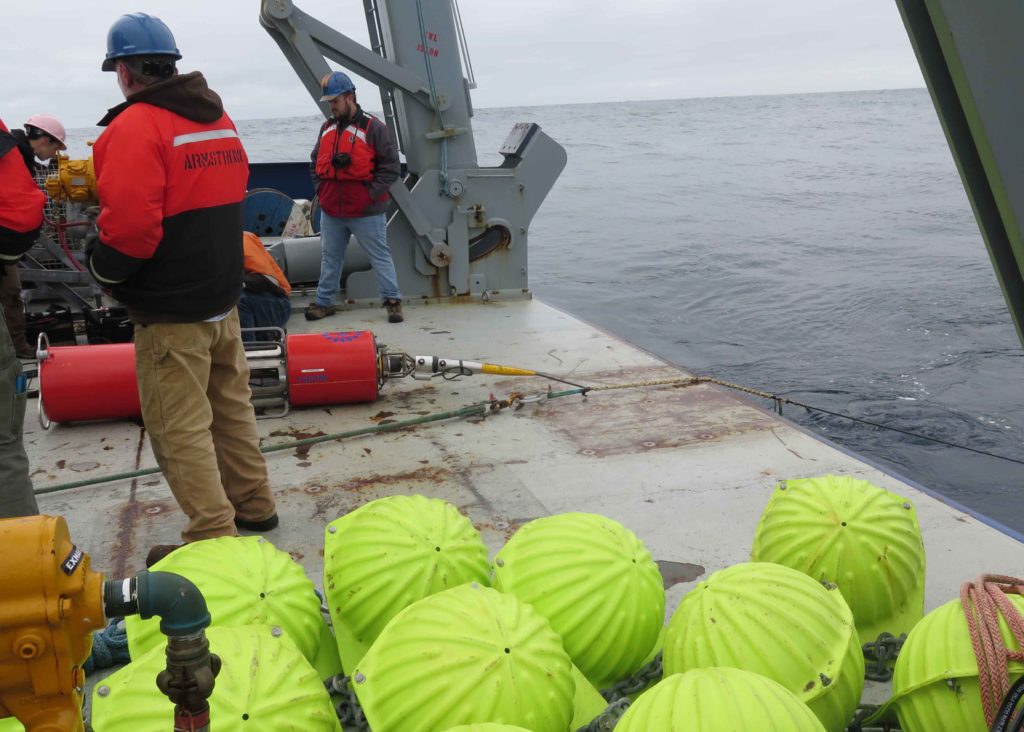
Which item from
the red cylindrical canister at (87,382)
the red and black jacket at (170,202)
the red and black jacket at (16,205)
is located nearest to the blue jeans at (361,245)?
the red cylindrical canister at (87,382)

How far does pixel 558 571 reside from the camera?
2598 mm

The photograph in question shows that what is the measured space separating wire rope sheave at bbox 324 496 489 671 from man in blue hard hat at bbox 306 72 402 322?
4.47m

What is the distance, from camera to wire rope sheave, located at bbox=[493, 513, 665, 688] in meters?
2.55

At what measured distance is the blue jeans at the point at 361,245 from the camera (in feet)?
23.1

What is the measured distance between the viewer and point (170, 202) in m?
3.13

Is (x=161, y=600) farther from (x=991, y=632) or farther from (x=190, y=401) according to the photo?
(x=991, y=632)

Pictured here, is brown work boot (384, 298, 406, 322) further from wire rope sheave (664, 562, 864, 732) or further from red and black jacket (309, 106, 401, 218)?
wire rope sheave (664, 562, 864, 732)

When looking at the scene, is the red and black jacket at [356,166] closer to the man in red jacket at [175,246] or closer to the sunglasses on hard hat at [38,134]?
the sunglasses on hard hat at [38,134]

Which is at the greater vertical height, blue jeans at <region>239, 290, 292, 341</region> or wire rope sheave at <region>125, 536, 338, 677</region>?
blue jeans at <region>239, 290, 292, 341</region>

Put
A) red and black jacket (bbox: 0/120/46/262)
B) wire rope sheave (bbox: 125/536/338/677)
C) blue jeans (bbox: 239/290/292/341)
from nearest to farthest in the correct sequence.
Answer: wire rope sheave (bbox: 125/536/338/677), red and black jacket (bbox: 0/120/46/262), blue jeans (bbox: 239/290/292/341)

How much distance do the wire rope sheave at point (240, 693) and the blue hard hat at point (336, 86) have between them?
513cm

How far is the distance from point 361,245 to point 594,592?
5081 millimetres

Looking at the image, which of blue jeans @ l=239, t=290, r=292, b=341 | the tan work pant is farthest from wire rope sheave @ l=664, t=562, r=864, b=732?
blue jeans @ l=239, t=290, r=292, b=341

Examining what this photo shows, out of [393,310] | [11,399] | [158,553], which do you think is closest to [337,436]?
[158,553]
